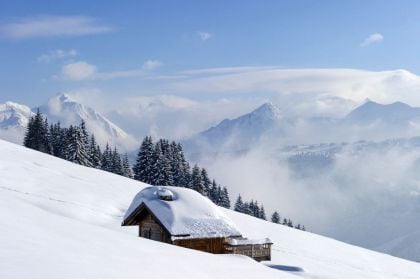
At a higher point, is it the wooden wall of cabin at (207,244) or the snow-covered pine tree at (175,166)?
the snow-covered pine tree at (175,166)

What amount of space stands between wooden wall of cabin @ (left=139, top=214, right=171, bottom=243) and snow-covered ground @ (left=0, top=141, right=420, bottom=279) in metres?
3.43

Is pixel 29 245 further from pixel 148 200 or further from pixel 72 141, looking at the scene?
pixel 72 141

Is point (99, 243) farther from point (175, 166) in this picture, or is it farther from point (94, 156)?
point (94, 156)

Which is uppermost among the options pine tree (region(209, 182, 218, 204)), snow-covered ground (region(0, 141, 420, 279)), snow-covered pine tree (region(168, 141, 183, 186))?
snow-covered pine tree (region(168, 141, 183, 186))

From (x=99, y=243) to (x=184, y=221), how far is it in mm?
12176

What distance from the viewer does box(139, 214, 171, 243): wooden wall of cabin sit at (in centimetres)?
2559

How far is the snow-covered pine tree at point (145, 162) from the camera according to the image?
7325 cm

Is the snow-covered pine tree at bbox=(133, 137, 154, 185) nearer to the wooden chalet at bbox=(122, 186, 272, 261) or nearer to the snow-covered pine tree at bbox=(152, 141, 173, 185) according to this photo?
the snow-covered pine tree at bbox=(152, 141, 173, 185)

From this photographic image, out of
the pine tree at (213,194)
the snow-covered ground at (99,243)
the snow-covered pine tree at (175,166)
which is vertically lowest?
the snow-covered ground at (99,243)

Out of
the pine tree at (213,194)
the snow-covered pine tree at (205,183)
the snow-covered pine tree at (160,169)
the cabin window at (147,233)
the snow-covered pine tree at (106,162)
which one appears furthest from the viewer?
the pine tree at (213,194)

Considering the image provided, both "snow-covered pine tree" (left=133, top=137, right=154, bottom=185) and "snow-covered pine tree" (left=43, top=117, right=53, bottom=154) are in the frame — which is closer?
"snow-covered pine tree" (left=133, top=137, right=154, bottom=185)

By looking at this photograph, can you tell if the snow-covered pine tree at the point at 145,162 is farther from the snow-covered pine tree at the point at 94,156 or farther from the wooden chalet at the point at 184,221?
the wooden chalet at the point at 184,221

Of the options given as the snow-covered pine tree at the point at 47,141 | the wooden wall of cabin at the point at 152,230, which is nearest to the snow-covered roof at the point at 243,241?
the wooden wall of cabin at the point at 152,230

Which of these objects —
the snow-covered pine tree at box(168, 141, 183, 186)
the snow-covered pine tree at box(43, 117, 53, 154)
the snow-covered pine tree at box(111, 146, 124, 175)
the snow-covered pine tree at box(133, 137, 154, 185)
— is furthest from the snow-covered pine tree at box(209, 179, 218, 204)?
the snow-covered pine tree at box(43, 117, 53, 154)
